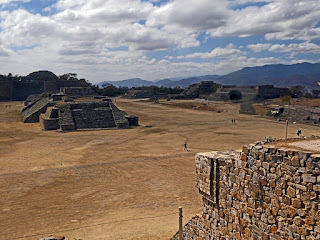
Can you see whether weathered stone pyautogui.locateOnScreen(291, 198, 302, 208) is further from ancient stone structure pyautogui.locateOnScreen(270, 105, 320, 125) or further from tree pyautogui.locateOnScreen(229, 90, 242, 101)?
tree pyautogui.locateOnScreen(229, 90, 242, 101)

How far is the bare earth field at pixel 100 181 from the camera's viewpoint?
932cm

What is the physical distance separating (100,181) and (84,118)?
19200 millimetres

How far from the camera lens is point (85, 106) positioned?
3438 cm

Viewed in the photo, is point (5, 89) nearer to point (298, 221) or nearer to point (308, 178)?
point (298, 221)

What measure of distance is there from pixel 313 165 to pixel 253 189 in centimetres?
130

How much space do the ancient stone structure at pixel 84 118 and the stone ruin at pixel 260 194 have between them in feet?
82.4

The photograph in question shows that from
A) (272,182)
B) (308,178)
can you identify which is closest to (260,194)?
(272,182)

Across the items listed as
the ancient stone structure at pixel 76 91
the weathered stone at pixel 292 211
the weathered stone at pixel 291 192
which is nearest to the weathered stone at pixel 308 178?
the weathered stone at pixel 291 192

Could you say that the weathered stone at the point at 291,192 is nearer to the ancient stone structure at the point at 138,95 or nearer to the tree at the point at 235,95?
the tree at the point at 235,95

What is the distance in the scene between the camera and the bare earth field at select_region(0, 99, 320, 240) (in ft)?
30.6

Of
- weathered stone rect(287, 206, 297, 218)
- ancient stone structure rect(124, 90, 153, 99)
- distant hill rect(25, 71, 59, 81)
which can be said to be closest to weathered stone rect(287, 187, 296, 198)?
weathered stone rect(287, 206, 297, 218)

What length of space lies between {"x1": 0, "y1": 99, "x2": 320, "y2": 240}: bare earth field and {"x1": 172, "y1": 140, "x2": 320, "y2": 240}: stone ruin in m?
2.99

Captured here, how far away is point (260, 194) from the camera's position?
497 centimetres

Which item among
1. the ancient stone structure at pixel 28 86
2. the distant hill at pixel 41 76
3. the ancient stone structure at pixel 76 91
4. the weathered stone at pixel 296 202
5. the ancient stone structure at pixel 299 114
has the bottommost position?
the ancient stone structure at pixel 299 114
